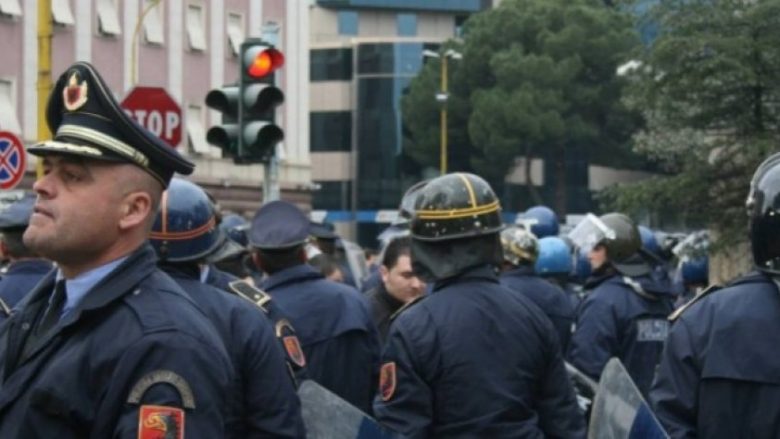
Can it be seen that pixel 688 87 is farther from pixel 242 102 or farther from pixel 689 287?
pixel 242 102

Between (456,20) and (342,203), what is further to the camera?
(456,20)

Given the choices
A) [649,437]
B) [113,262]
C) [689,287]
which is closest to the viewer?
[113,262]

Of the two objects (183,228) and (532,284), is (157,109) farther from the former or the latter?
(183,228)

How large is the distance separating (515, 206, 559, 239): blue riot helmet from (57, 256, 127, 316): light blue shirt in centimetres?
1408

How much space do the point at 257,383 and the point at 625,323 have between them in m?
6.47

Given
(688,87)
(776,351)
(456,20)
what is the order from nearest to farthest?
(776,351), (688,87), (456,20)

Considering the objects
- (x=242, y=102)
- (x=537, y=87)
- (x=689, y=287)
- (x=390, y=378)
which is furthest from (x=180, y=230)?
(x=537, y=87)

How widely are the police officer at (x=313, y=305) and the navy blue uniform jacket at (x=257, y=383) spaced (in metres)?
3.28

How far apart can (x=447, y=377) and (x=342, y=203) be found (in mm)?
77805

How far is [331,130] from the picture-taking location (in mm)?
84688

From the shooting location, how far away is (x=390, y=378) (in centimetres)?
695

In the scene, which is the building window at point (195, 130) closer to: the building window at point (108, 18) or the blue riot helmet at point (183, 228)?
the building window at point (108, 18)

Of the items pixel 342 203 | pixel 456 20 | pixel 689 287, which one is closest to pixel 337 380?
pixel 689 287

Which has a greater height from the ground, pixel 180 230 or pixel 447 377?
pixel 180 230
